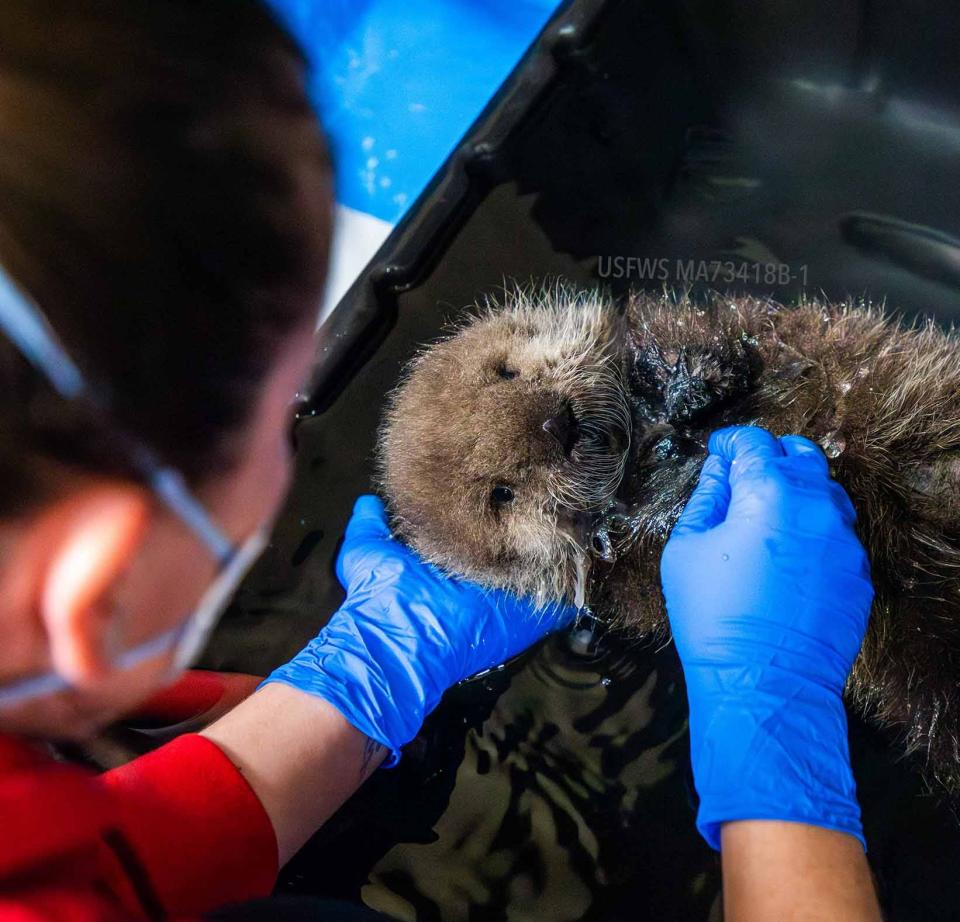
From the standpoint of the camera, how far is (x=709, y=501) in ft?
7.07

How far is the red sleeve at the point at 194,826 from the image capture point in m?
1.82

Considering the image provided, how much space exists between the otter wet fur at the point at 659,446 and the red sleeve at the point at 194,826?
81cm

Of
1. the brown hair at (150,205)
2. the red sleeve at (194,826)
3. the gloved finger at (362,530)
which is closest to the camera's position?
the brown hair at (150,205)

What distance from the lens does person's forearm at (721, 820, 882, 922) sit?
1662 mm

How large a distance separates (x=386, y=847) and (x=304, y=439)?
143 cm

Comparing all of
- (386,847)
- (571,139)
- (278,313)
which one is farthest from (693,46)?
(386,847)

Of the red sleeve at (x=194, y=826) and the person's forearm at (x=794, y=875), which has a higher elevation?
the person's forearm at (x=794, y=875)

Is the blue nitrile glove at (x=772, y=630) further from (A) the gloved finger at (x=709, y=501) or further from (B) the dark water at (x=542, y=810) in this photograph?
(B) the dark water at (x=542, y=810)

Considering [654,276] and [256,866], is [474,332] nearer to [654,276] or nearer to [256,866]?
[654,276]

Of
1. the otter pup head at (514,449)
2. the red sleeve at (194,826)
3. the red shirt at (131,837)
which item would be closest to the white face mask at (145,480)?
the red shirt at (131,837)

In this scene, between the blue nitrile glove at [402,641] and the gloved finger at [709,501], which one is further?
the blue nitrile glove at [402,641]

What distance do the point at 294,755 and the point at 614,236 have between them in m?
2.15

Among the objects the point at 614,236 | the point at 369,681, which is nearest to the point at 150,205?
the point at 369,681

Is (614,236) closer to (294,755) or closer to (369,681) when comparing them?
(369,681)
